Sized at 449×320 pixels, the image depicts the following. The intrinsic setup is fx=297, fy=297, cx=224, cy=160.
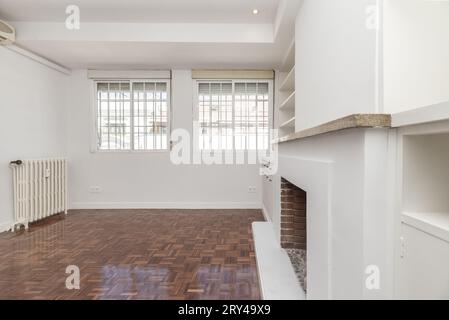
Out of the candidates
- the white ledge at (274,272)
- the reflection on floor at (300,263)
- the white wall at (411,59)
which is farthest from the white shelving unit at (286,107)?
the white wall at (411,59)

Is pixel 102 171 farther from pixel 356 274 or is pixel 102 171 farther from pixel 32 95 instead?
pixel 356 274

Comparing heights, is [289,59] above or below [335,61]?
above

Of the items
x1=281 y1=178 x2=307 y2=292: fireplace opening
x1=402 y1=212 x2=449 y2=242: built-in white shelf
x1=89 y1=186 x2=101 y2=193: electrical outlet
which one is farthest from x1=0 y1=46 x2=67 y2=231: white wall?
x1=402 y1=212 x2=449 y2=242: built-in white shelf

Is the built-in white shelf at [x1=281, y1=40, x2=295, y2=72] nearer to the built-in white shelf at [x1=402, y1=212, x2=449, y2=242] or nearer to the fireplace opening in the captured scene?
the fireplace opening

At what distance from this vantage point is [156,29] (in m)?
3.81

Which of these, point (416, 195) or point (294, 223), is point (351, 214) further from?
point (294, 223)

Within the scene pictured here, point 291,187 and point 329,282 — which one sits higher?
point 291,187

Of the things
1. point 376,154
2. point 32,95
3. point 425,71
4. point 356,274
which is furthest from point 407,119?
point 32,95

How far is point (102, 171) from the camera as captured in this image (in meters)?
5.38

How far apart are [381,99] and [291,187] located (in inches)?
68.3

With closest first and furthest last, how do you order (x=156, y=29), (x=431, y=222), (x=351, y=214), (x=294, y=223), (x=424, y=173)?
(x=431, y=222) → (x=424, y=173) → (x=351, y=214) → (x=294, y=223) → (x=156, y=29)

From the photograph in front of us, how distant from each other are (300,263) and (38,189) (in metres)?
3.84

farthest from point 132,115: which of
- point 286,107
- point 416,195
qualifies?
point 416,195

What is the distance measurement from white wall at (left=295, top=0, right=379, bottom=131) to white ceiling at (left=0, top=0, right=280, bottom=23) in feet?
2.92
